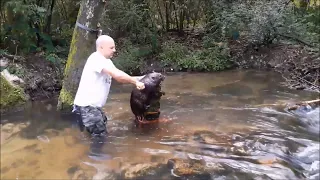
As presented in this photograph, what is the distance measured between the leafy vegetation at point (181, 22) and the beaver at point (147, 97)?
13.8ft

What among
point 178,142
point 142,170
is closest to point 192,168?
point 142,170

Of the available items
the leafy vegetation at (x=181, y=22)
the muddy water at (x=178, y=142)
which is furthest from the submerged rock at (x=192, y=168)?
the leafy vegetation at (x=181, y=22)

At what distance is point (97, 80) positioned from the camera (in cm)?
582

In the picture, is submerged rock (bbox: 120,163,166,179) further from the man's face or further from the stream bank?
the stream bank

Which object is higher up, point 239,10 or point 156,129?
point 239,10

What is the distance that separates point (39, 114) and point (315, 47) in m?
7.88

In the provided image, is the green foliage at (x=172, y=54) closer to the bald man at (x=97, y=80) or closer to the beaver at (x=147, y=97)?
the beaver at (x=147, y=97)

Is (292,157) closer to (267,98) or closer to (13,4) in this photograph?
(267,98)

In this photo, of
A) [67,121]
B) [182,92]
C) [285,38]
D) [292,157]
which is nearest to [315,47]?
[285,38]

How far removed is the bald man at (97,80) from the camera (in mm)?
5707

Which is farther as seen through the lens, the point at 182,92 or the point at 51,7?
the point at 51,7

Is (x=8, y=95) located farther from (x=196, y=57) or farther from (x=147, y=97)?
(x=196, y=57)

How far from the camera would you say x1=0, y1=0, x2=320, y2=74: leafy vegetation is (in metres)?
11.4

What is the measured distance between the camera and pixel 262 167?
17.6 feet
